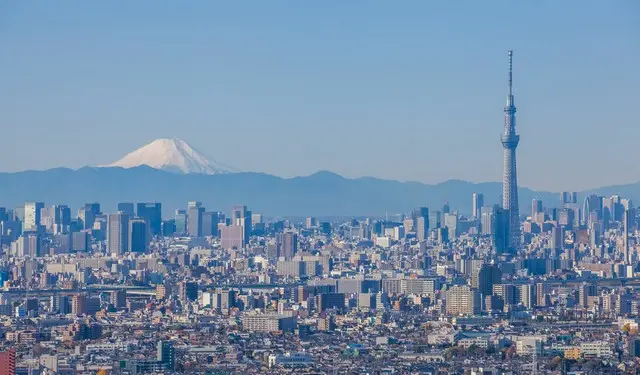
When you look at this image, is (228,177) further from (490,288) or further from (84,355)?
(84,355)

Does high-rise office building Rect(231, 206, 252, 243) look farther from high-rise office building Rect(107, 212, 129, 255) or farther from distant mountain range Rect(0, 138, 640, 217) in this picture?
distant mountain range Rect(0, 138, 640, 217)

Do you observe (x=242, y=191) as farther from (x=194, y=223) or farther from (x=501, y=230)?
(x=501, y=230)

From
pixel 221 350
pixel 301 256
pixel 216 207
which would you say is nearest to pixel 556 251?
pixel 301 256

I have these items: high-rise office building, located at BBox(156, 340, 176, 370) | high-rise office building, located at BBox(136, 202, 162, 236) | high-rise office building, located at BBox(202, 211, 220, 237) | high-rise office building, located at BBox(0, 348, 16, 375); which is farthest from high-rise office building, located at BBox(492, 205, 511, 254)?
high-rise office building, located at BBox(0, 348, 16, 375)

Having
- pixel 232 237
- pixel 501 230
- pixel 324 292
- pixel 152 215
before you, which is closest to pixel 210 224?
pixel 152 215

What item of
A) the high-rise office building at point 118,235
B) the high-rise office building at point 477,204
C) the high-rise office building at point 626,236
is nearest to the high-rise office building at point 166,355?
the high-rise office building at point 626,236
